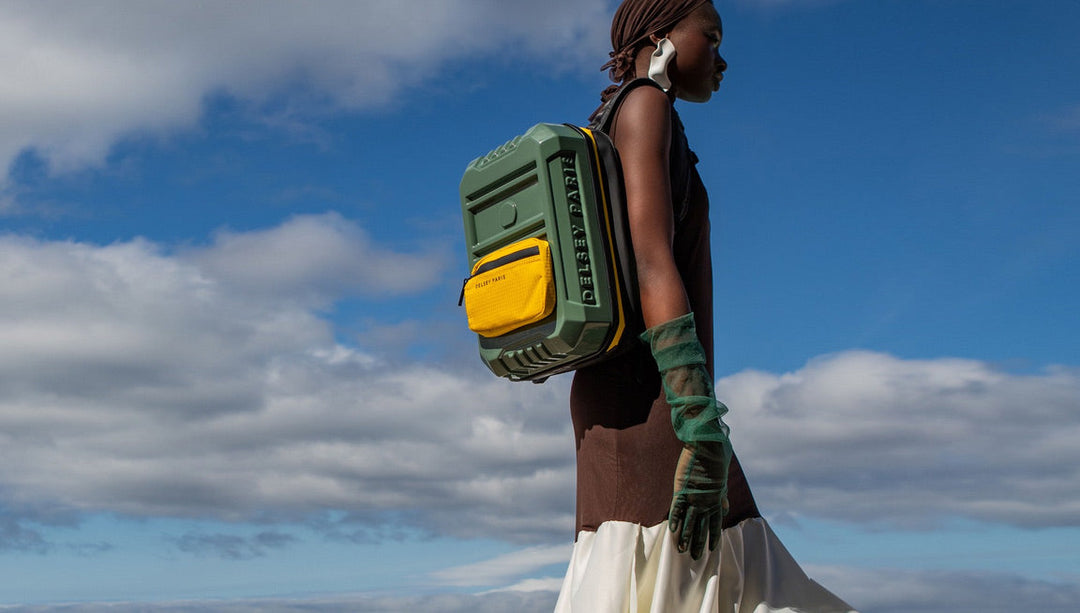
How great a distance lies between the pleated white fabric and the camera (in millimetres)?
4086

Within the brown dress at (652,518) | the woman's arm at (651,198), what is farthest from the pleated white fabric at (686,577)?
the woman's arm at (651,198)

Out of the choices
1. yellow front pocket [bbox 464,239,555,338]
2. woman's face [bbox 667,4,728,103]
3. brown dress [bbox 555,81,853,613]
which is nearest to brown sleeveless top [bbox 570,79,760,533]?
brown dress [bbox 555,81,853,613]

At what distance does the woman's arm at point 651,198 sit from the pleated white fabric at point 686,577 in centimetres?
82

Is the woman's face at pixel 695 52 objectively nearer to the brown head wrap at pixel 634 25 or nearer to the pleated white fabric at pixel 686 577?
the brown head wrap at pixel 634 25

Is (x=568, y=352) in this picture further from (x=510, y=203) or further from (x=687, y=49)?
(x=687, y=49)

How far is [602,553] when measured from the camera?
4.21 metres

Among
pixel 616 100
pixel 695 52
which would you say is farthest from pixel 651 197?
pixel 695 52

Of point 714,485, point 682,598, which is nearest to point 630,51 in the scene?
point 714,485

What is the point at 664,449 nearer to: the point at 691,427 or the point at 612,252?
the point at 691,427

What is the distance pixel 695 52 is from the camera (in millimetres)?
4816

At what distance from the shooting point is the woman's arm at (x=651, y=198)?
4125mm

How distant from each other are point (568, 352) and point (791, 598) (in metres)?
1.22

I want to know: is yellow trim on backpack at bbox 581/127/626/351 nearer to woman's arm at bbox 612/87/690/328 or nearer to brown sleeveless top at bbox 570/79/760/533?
woman's arm at bbox 612/87/690/328

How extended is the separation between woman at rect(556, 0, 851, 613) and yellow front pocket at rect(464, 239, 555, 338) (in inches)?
13.5
